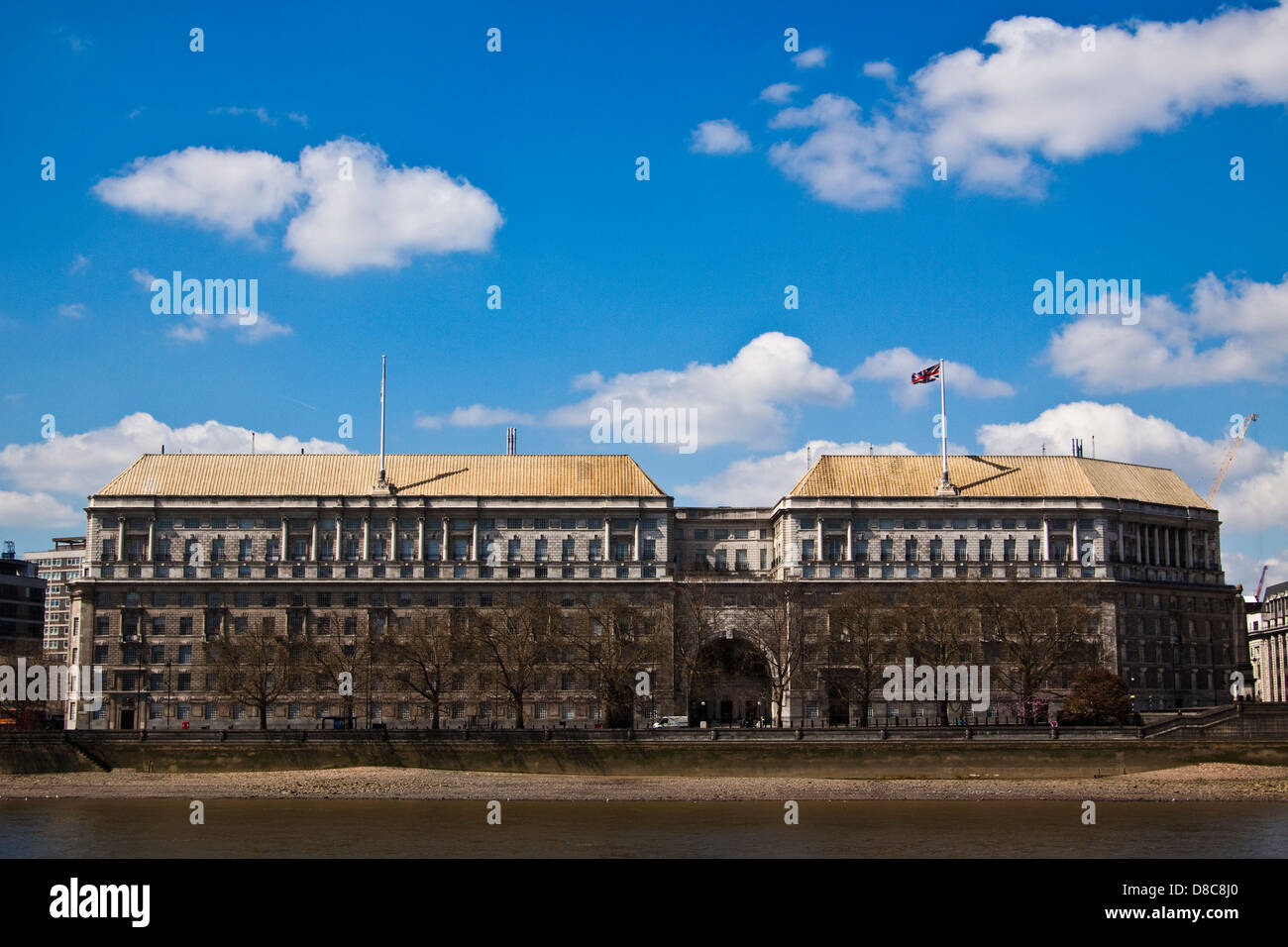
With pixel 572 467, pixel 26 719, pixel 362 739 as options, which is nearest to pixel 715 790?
pixel 362 739

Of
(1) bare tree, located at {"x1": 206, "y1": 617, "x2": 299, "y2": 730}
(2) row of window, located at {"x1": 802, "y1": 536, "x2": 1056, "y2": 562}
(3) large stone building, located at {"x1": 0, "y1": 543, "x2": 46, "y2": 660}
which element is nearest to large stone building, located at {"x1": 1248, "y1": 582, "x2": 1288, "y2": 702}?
(2) row of window, located at {"x1": 802, "y1": 536, "x2": 1056, "y2": 562}

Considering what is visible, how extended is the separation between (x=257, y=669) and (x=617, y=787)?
3433 cm

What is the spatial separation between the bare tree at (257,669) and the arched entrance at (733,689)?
31703 mm

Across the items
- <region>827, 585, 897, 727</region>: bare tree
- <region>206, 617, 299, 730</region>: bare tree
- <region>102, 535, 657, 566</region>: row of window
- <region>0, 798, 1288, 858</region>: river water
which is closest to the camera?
<region>0, 798, 1288, 858</region>: river water

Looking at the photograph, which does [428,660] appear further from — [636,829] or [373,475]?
[636,829]

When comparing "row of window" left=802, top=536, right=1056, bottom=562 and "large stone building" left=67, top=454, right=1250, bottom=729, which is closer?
"large stone building" left=67, top=454, right=1250, bottom=729

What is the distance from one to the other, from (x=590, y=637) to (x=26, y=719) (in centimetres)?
4219

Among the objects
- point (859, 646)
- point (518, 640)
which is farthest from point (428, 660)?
point (859, 646)

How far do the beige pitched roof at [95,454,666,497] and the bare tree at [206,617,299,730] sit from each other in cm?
1503

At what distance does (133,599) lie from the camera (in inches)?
4838

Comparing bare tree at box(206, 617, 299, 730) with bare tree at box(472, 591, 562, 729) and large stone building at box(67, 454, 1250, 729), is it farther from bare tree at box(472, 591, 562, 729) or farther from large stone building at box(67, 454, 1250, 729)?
bare tree at box(472, 591, 562, 729)

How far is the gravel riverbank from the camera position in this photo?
86250 millimetres

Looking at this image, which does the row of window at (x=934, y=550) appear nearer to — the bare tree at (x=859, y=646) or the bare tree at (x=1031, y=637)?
the bare tree at (x=1031, y=637)

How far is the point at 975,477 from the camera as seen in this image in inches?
5128
